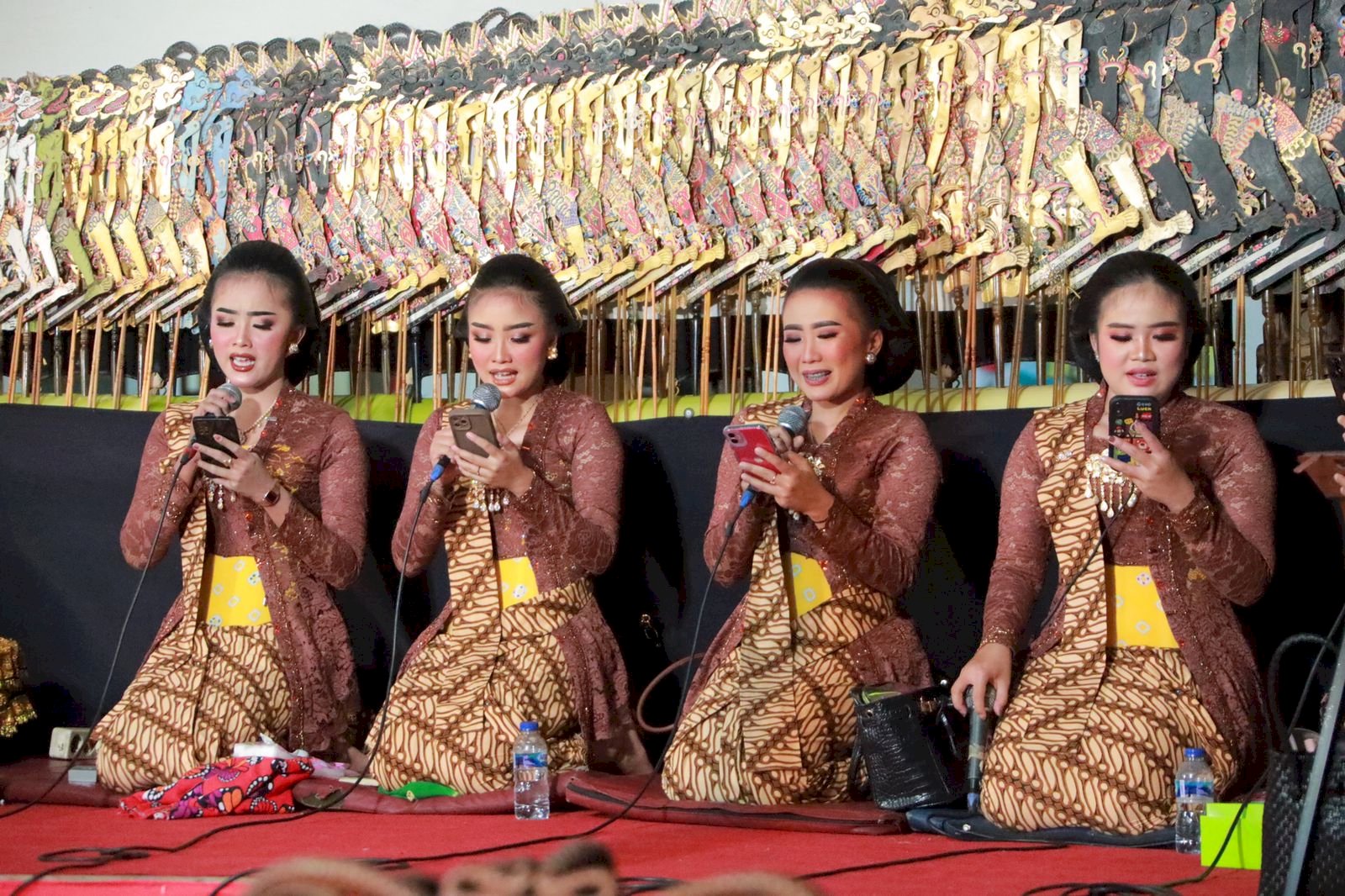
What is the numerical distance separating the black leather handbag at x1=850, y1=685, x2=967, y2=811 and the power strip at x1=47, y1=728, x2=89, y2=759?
2.16 meters

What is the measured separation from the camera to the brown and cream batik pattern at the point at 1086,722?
9.96 ft

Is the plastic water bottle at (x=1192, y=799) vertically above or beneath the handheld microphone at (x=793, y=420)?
beneath

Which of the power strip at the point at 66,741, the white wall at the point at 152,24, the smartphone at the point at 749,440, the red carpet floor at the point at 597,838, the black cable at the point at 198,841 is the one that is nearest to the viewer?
the red carpet floor at the point at 597,838

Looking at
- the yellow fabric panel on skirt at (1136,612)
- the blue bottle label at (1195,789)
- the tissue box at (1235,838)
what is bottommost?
the tissue box at (1235,838)

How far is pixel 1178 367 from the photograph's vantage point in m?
3.33

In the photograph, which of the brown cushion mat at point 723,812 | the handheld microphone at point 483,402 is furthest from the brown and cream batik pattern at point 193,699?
the brown cushion mat at point 723,812

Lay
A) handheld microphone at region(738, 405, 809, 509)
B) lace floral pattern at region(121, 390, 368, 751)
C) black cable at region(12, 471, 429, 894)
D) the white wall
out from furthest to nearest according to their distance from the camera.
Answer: the white wall < lace floral pattern at region(121, 390, 368, 751) < handheld microphone at region(738, 405, 809, 509) < black cable at region(12, 471, 429, 894)

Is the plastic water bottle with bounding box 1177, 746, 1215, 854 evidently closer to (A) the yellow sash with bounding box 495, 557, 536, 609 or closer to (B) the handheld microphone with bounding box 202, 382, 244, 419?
(A) the yellow sash with bounding box 495, 557, 536, 609

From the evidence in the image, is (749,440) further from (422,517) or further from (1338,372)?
(1338,372)

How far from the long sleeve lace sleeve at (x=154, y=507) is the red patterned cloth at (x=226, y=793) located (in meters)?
0.59

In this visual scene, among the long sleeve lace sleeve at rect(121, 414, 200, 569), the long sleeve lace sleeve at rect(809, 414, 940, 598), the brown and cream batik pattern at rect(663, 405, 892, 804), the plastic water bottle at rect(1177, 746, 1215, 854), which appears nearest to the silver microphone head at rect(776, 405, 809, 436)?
the long sleeve lace sleeve at rect(809, 414, 940, 598)

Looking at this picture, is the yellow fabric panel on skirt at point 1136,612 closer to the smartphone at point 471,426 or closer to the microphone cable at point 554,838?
the microphone cable at point 554,838

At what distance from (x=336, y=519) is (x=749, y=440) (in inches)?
44.6

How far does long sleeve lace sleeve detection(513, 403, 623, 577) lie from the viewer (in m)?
3.59
